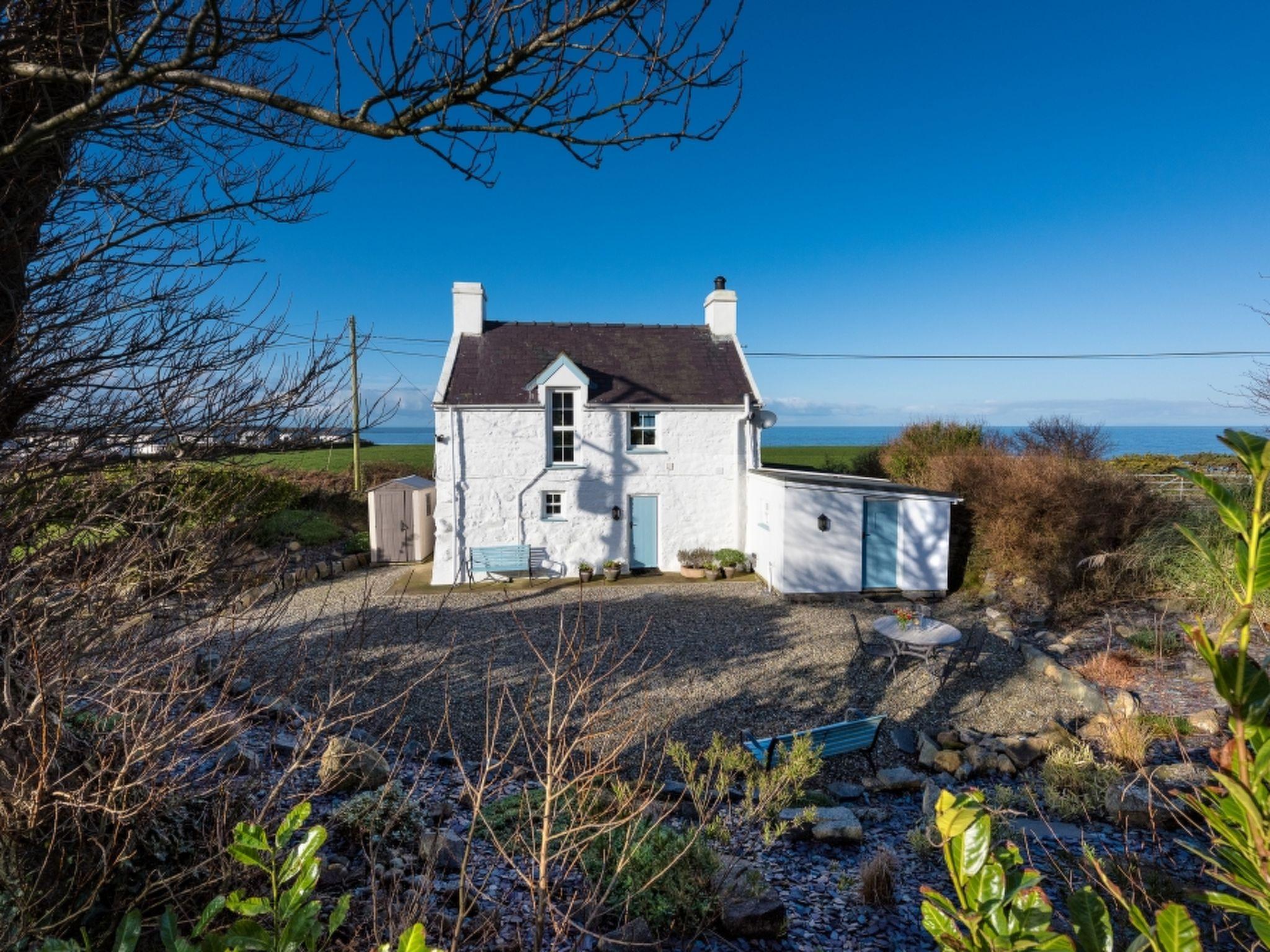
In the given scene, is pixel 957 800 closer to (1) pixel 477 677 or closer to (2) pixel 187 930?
(2) pixel 187 930

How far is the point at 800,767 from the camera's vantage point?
5.84 meters

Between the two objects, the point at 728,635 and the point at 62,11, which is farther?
the point at 728,635

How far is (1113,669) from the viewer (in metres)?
9.36

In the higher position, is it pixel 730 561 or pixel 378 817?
pixel 378 817

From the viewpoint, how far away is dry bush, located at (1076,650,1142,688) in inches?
360

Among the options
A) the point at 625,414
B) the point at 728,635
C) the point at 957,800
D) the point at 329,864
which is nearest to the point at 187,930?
the point at 329,864

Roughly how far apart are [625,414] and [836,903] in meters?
12.4

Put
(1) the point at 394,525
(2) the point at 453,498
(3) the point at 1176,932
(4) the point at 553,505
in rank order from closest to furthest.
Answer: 1. (3) the point at 1176,932
2. (2) the point at 453,498
3. (4) the point at 553,505
4. (1) the point at 394,525

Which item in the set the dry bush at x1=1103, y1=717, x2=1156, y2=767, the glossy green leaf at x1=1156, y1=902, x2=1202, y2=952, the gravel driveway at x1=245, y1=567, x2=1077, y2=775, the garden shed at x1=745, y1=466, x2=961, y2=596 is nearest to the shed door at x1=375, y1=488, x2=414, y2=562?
the gravel driveway at x1=245, y1=567, x2=1077, y2=775

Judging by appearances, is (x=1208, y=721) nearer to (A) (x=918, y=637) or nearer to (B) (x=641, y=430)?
(A) (x=918, y=637)

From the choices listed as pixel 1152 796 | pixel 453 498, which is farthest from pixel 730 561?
pixel 1152 796

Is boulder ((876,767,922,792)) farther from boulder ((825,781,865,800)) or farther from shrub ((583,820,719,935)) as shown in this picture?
shrub ((583,820,719,935))

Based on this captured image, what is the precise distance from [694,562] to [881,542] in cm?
442

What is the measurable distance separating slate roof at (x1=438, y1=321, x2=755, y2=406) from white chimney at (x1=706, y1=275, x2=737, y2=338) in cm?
23
